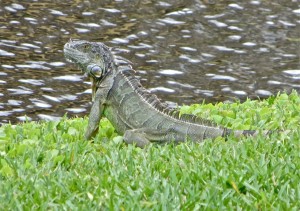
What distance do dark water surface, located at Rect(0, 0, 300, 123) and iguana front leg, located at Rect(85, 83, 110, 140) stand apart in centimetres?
323

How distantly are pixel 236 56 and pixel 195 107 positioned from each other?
14.8 ft

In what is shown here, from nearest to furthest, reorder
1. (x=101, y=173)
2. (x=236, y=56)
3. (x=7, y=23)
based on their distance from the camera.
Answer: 1. (x=101, y=173)
2. (x=236, y=56)
3. (x=7, y=23)

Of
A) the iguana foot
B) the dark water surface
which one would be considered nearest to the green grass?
the iguana foot

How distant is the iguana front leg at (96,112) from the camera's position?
6984 mm

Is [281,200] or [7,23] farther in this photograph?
[7,23]

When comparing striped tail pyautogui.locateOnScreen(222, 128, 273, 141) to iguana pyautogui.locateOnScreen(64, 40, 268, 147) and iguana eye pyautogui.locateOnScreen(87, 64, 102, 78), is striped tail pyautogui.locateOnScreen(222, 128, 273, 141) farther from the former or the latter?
iguana eye pyautogui.locateOnScreen(87, 64, 102, 78)

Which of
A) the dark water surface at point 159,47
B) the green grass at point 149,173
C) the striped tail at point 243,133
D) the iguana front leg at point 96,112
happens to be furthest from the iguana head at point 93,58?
the dark water surface at point 159,47

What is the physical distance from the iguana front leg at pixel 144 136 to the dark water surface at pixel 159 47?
3.62 m

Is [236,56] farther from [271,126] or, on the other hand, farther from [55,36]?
[271,126]

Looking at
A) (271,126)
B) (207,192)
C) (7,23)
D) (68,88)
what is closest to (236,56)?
(68,88)

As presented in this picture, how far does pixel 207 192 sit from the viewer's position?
16.9ft

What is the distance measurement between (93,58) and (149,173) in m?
1.83

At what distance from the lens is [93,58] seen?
715 centimetres

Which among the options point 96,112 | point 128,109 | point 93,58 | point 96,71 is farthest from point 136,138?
point 93,58
